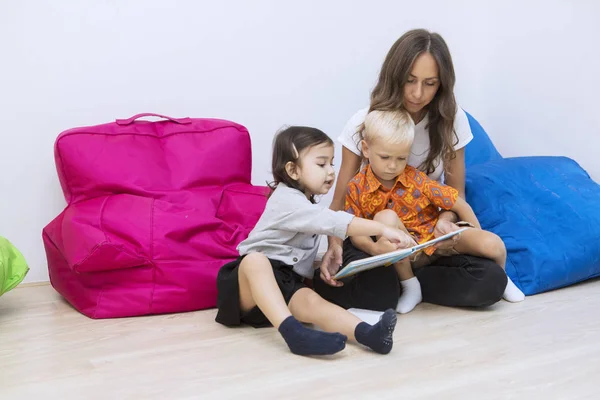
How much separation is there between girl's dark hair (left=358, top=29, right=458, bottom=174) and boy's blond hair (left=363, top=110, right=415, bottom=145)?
44 millimetres

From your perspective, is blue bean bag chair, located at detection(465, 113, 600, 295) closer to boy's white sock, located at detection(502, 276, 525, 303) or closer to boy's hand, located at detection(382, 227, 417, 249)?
boy's white sock, located at detection(502, 276, 525, 303)

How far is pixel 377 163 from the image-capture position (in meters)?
2.01

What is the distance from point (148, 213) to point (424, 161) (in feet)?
2.74

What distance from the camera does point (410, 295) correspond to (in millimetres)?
2080

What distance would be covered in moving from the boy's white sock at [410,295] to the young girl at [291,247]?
0.93 ft

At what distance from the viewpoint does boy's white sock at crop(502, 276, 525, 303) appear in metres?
2.12

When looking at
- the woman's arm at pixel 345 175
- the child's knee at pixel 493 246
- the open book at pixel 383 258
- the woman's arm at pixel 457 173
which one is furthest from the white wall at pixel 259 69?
the open book at pixel 383 258

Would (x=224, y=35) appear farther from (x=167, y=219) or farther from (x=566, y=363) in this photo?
(x=566, y=363)

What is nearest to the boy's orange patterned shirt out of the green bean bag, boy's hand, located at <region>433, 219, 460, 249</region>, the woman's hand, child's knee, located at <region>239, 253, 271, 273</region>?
boy's hand, located at <region>433, 219, 460, 249</region>

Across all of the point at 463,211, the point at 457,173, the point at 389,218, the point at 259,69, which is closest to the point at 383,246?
the point at 389,218

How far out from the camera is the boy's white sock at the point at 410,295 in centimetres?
204

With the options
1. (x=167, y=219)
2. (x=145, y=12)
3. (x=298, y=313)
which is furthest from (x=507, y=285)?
(x=145, y=12)

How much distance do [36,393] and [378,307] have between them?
0.93 m

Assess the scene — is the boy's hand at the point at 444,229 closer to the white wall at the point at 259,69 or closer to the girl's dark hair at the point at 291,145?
the girl's dark hair at the point at 291,145
